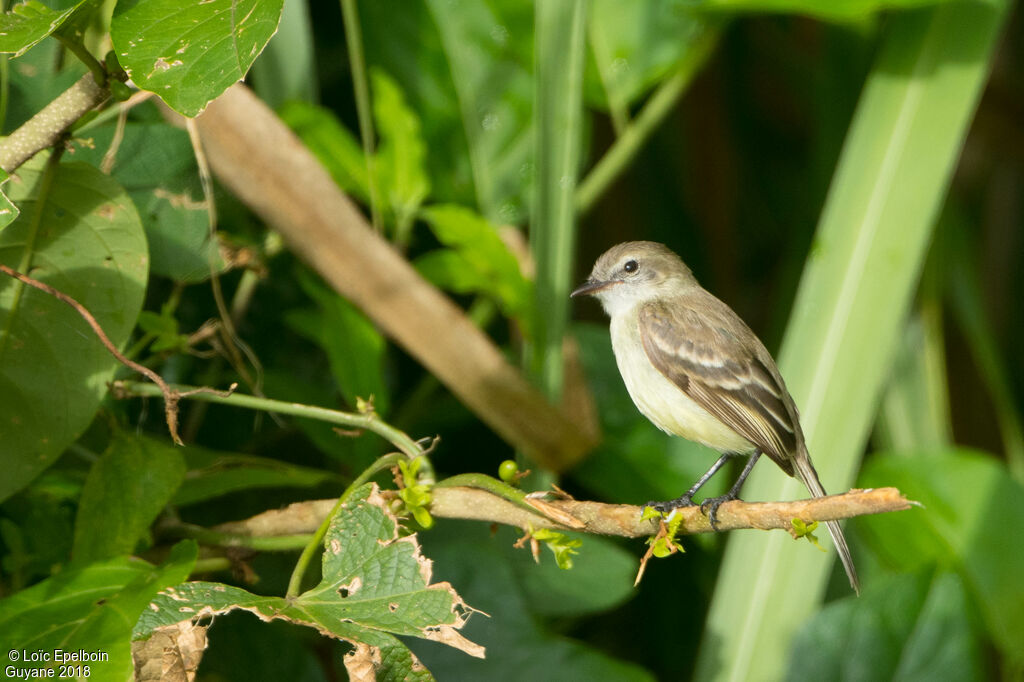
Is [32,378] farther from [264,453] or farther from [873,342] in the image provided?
[873,342]

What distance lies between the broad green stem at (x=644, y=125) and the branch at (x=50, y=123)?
124 cm

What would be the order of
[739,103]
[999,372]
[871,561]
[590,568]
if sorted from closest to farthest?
[590,568]
[871,561]
[999,372]
[739,103]

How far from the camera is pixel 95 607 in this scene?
1209mm

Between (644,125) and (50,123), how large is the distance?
1435 millimetres

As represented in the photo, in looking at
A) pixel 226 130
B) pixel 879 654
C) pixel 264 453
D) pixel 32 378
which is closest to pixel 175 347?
pixel 32 378

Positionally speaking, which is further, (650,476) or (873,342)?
(650,476)

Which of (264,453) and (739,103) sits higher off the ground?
(739,103)

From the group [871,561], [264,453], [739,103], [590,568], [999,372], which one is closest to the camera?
[590,568]

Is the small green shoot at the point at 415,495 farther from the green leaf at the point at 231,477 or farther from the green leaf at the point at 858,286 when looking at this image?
the green leaf at the point at 858,286

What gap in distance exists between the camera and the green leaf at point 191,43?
104 cm

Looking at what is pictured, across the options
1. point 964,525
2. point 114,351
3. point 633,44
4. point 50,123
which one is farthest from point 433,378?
point 964,525

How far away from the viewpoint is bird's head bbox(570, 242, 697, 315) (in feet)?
5.75

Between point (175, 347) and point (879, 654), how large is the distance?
1454 millimetres

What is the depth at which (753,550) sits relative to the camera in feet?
6.18
